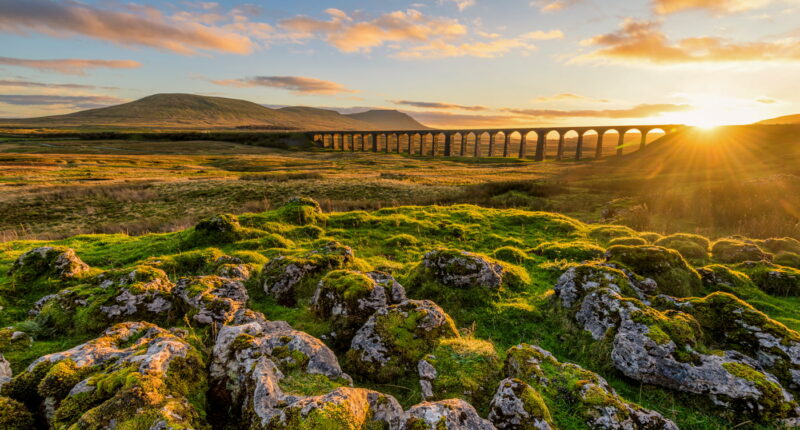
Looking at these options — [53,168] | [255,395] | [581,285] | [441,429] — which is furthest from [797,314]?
[53,168]

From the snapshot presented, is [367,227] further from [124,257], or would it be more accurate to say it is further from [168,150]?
[168,150]

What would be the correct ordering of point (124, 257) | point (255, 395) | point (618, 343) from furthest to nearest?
point (124, 257) → point (618, 343) → point (255, 395)

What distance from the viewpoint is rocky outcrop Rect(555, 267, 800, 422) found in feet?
18.8

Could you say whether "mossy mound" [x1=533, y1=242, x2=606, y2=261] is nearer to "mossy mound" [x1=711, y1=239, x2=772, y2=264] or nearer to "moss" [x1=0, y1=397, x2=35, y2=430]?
"mossy mound" [x1=711, y1=239, x2=772, y2=264]

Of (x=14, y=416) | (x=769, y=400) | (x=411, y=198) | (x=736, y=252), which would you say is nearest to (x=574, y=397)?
(x=769, y=400)

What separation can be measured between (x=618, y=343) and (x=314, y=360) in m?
6.15

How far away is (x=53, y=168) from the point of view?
188ft

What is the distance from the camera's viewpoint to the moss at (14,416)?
4.57 m

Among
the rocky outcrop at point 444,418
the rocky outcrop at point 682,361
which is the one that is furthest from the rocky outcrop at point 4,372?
the rocky outcrop at point 682,361

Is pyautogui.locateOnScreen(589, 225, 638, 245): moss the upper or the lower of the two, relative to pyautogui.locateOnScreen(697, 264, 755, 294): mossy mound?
lower

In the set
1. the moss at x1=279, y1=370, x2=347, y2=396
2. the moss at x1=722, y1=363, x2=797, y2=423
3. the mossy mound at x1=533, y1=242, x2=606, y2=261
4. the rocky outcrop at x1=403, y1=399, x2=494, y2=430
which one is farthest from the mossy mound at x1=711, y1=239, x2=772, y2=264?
the moss at x1=279, y1=370, x2=347, y2=396

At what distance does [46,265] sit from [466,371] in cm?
1315

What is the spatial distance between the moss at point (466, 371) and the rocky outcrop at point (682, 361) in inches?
107

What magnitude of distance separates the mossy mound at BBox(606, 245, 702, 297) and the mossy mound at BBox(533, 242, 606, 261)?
2568 mm
